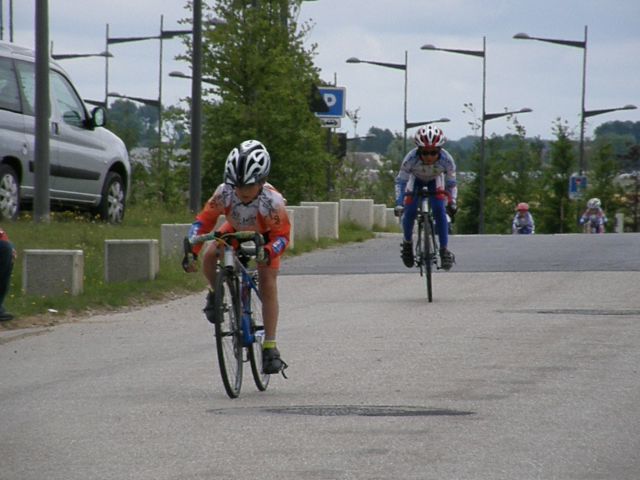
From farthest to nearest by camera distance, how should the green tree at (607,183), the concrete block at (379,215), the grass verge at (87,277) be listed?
the green tree at (607,183) → the concrete block at (379,215) → the grass verge at (87,277)

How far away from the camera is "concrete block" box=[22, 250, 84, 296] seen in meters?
17.7

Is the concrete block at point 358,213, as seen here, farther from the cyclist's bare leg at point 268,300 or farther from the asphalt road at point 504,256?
the cyclist's bare leg at point 268,300

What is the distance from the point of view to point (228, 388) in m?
10.2

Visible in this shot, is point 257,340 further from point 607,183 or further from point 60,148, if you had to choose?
point 607,183

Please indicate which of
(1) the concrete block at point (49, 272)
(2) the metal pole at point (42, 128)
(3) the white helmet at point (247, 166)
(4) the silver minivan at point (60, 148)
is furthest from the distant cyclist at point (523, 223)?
(3) the white helmet at point (247, 166)

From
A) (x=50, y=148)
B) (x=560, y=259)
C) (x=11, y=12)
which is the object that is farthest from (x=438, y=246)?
(x=11, y=12)

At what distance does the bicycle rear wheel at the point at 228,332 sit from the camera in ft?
33.4

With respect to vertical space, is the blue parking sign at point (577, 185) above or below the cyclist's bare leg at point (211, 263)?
below

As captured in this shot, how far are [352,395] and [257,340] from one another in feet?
2.78

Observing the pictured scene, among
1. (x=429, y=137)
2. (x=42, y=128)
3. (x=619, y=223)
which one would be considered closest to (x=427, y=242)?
(x=429, y=137)

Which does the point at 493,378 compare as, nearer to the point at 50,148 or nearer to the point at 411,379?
the point at 411,379

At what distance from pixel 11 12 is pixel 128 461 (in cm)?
4784

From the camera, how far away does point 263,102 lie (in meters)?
33.5

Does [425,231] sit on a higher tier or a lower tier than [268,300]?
higher
